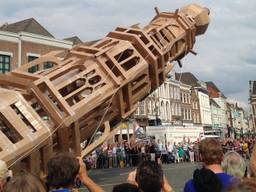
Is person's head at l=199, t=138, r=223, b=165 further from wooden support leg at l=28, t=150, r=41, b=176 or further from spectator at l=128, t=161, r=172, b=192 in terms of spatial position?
wooden support leg at l=28, t=150, r=41, b=176

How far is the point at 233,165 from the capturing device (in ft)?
13.7

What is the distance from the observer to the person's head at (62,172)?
10.5 feet

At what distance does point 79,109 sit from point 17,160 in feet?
4.72

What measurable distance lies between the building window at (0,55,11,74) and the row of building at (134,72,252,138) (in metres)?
18.4

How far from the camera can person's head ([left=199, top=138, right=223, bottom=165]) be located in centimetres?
390

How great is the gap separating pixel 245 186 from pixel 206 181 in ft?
4.70

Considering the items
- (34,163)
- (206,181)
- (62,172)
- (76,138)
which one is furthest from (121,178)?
(62,172)

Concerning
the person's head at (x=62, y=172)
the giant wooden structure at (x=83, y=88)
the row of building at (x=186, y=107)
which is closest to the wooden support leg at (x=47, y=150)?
the giant wooden structure at (x=83, y=88)

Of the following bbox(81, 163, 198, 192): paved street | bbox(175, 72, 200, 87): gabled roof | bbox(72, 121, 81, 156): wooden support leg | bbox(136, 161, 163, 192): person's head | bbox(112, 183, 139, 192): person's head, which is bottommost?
bbox(81, 163, 198, 192): paved street

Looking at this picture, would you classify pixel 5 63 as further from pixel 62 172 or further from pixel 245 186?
pixel 245 186

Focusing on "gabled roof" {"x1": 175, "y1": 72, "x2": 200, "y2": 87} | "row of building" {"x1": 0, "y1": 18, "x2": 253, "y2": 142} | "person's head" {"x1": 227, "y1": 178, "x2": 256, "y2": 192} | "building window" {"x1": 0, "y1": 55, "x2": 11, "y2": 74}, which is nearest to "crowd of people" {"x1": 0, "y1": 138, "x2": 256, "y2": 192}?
"person's head" {"x1": 227, "y1": 178, "x2": 256, "y2": 192}

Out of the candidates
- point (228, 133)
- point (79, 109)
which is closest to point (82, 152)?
point (79, 109)

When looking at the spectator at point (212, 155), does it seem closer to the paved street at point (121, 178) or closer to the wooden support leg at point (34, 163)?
the wooden support leg at point (34, 163)

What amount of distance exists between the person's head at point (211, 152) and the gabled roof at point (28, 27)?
36.0 meters
